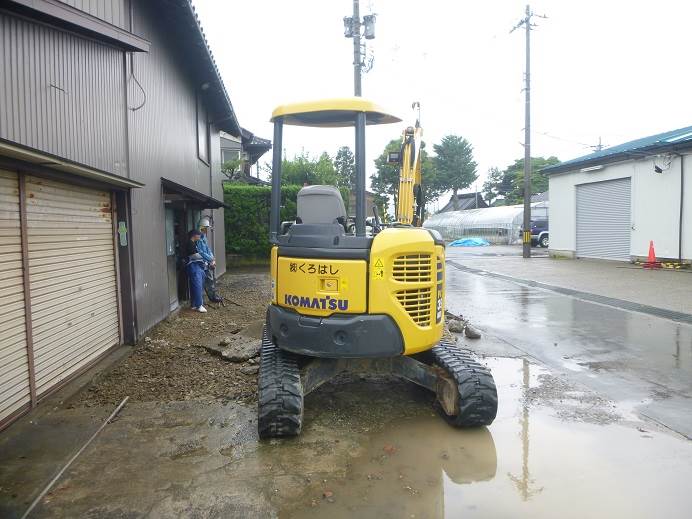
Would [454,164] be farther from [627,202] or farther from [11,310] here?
[11,310]

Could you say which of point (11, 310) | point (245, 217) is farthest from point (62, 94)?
point (245, 217)

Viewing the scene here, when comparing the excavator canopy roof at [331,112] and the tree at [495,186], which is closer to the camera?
the excavator canopy roof at [331,112]

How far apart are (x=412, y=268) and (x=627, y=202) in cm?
1786

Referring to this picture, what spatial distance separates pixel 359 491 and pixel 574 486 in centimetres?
143

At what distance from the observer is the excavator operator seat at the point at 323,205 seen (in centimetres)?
482

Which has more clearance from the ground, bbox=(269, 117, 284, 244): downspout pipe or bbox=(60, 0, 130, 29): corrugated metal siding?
bbox=(60, 0, 130, 29): corrugated metal siding

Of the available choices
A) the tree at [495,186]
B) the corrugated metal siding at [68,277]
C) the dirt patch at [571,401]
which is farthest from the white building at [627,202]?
the tree at [495,186]

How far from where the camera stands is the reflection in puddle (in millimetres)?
3217

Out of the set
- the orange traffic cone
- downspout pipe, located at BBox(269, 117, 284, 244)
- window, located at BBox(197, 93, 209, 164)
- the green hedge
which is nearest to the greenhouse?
the green hedge

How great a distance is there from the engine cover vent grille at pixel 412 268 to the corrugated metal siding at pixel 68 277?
3.25m

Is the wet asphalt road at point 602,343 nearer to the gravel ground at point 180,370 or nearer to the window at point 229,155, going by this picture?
the gravel ground at point 180,370

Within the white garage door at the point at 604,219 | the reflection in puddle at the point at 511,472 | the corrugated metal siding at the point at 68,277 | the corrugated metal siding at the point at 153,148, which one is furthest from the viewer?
Answer: the white garage door at the point at 604,219

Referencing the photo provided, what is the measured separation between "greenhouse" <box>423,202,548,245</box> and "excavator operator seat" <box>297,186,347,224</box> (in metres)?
28.9

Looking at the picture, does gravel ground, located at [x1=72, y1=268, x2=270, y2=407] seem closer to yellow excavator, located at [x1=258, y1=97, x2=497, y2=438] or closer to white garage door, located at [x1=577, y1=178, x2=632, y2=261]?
yellow excavator, located at [x1=258, y1=97, x2=497, y2=438]
